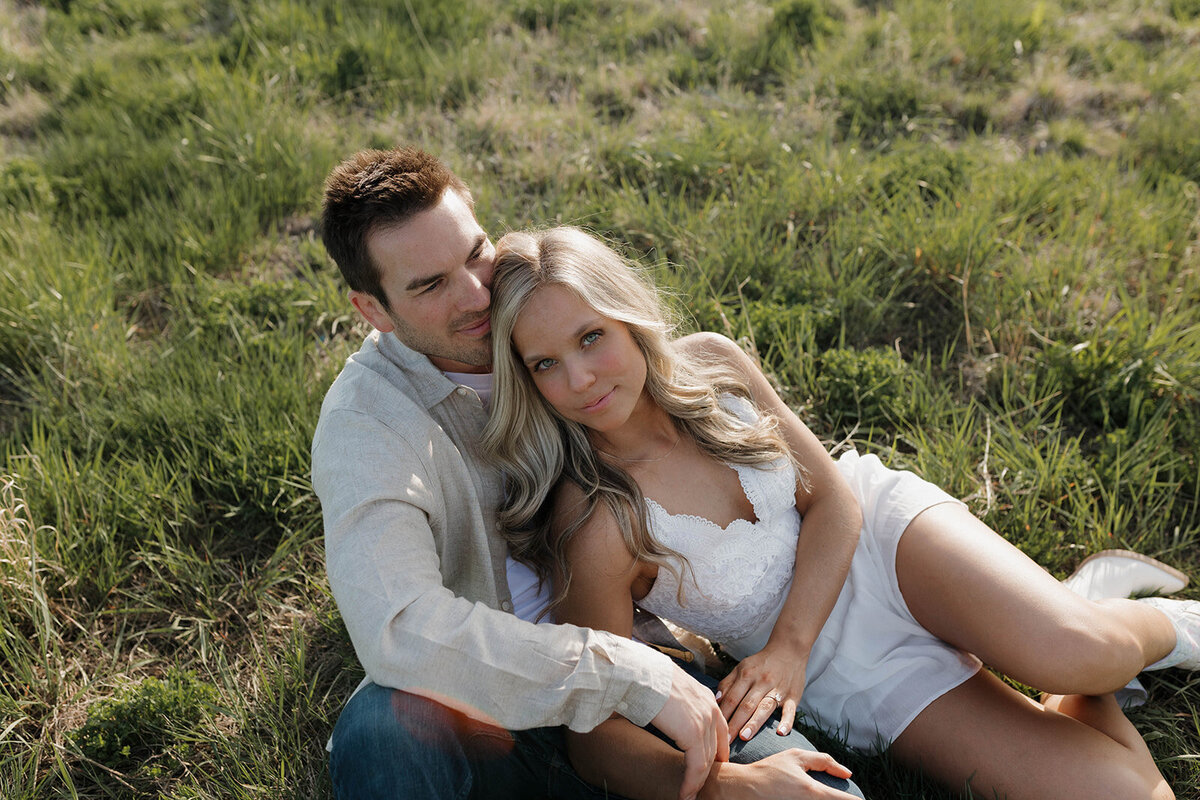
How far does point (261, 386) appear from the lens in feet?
11.6

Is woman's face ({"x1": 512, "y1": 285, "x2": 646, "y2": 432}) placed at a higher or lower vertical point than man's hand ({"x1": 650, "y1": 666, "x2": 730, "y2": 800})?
higher

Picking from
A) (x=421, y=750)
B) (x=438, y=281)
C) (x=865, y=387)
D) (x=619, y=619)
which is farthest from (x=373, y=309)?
(x=865, y=387)

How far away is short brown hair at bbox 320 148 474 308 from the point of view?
2479mm

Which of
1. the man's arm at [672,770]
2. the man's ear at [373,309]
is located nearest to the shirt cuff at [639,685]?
the man's arm at [672,770]

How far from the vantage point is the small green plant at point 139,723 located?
2676 mm

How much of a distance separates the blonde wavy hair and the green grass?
883 millimetres

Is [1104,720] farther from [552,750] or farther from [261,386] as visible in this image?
[261,386]

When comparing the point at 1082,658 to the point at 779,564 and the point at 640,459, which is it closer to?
the point at 779,564

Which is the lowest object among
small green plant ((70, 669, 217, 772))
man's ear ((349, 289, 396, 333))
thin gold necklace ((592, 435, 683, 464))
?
small green plant ((70, 669, 217, 772))

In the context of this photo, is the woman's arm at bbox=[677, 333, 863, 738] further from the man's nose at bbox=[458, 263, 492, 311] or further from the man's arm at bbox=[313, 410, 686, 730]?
the man's nose at bbox=[458, 263, 492, 311]

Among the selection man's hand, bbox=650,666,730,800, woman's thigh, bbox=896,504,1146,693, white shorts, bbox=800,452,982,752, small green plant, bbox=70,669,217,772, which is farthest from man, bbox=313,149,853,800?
small green plant, bbox=70,669,217,772

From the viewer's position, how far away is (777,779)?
2098 mm

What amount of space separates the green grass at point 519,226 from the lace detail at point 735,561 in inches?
21.9

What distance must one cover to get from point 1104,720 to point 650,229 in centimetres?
270
